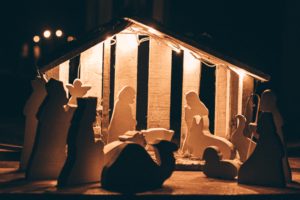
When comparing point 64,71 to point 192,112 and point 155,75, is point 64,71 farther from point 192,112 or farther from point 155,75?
point 192,112

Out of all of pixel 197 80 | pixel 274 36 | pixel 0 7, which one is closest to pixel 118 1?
pixel 0 7

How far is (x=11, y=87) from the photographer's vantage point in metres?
18.6

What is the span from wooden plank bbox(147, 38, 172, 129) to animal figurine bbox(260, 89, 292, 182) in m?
2.36

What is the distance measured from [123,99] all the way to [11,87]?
9.56 m

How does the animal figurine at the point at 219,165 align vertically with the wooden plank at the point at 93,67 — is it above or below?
below

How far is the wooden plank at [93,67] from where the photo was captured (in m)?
10.2

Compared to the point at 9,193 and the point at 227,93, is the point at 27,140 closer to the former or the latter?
the point at 9,193

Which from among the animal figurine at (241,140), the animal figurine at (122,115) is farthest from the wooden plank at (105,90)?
the animal figurine at (241,140)

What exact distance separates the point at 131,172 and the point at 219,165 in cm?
181

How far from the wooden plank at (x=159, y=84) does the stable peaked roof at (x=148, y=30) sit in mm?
469

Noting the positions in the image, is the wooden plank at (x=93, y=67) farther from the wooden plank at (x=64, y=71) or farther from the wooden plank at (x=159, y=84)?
the wooden plank at (x=159, y=84)

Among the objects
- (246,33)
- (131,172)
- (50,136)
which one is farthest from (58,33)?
(131,172)

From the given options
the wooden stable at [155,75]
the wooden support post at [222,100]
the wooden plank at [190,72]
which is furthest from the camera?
the wooden plank at [190,72]

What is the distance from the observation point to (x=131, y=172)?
774cm
